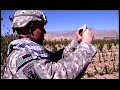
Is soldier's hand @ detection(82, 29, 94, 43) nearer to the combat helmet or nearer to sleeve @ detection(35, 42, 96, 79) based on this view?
sleeve @ detection(35, 42, 96, 79)

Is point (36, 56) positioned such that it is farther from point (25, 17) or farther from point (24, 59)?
point (25, 17)

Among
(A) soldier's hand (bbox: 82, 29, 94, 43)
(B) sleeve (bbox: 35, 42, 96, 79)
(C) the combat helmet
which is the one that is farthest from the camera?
(C) the combat helmet

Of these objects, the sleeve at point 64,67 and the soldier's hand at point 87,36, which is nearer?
the sleeve at point 64,67

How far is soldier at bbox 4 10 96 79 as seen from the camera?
2094 millimetres

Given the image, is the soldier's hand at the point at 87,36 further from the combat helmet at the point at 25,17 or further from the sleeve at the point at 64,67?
the combat helmet at the point at 25,17

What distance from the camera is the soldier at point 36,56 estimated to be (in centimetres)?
209

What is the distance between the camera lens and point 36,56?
7.02 feet

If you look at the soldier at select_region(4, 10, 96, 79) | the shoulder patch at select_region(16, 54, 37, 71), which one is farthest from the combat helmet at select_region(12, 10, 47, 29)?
the shoulder patch at select_region(16, 54, 37, 71)

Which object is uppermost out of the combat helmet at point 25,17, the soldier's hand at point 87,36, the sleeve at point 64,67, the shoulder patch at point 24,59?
the combat helmet at point 25,17

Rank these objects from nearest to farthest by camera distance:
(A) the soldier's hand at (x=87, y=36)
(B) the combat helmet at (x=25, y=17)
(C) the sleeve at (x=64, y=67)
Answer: (C) the sleeve at (x=64, y=67) → (A) the soldier's hand at (x=87, y=36) → (B) the combat helmet at (x=25, y=17)

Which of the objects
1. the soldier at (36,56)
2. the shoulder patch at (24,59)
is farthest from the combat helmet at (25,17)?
the shoulder patch at (24,59)
